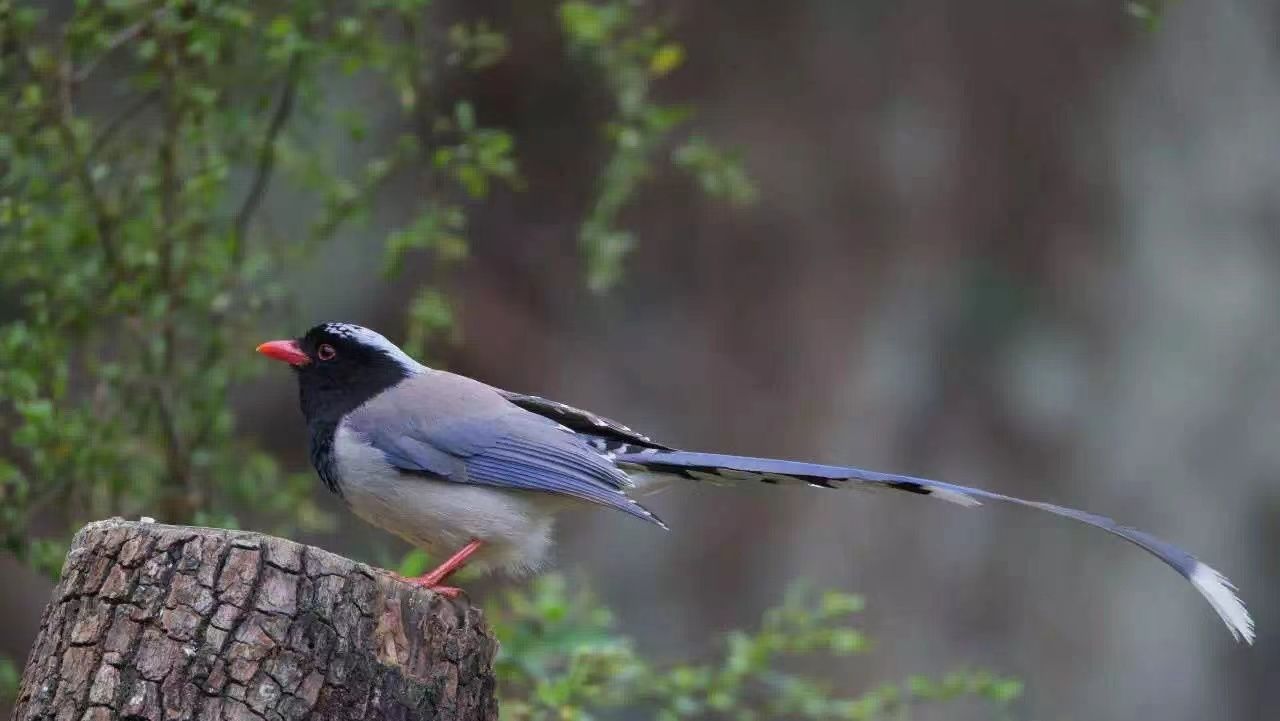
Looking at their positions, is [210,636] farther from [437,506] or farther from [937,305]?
[937,305]

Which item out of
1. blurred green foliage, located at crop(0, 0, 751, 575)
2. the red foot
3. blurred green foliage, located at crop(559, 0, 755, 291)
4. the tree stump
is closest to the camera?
the tree stump

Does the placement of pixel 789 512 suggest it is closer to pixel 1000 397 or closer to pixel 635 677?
pixel 1000 397

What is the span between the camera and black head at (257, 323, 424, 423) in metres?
4.04

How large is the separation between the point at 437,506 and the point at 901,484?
1.16 m

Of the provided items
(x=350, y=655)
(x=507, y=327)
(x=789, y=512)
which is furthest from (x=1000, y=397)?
(x=350, y=655)

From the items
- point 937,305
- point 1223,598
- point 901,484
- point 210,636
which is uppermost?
point 937,305

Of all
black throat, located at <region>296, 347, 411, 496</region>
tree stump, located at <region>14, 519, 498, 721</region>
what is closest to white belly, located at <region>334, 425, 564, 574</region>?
black throat, located at <region>296, 347, 411, 496</region>

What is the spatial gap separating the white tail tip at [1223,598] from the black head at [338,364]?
6.95ft

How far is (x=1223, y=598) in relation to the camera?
3303 millimetres

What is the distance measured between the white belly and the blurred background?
3.33 meters

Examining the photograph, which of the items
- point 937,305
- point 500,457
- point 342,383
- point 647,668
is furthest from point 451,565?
point 937,305

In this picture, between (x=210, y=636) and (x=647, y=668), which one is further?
(x=647, y=668)

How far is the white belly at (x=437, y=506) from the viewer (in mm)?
3711

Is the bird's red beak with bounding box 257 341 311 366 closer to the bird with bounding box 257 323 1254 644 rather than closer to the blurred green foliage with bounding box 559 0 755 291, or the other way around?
the bird with bounding box 257 323 1254 644
